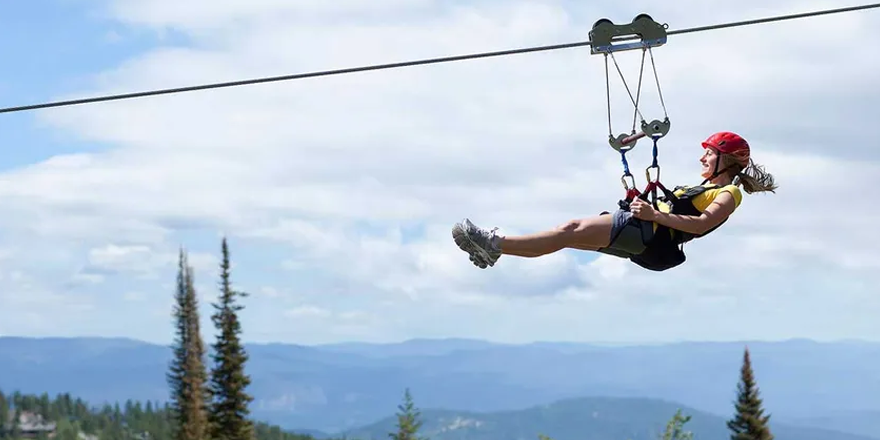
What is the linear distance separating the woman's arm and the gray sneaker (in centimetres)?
99

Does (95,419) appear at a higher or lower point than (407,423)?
higher

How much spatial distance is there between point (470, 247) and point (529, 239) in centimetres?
40

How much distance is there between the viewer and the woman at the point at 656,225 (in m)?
8.66

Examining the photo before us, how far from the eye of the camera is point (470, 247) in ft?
28.6

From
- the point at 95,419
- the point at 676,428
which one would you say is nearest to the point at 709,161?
the point at 676,428

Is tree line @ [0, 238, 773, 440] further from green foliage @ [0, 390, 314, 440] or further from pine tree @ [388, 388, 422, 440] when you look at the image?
green foliage @ [0, 390, 314, 440]

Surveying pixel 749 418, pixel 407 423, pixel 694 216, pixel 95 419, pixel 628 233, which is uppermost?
pixel 95 419

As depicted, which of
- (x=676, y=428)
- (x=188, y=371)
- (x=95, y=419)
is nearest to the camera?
(x=676, y=428)

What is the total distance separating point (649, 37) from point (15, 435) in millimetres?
188753

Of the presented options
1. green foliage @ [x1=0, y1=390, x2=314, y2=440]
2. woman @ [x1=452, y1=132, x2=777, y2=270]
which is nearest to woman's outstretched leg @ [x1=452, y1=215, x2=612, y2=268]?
woman @ [x1=452, y1=132, x2=777, y2=270]

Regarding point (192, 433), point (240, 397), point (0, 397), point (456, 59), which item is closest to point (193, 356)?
point (192, 433)

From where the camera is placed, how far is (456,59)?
31.1ft

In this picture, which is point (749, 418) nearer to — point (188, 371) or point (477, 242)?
point (188, 371)

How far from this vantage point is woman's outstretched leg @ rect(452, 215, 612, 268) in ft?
28.3
